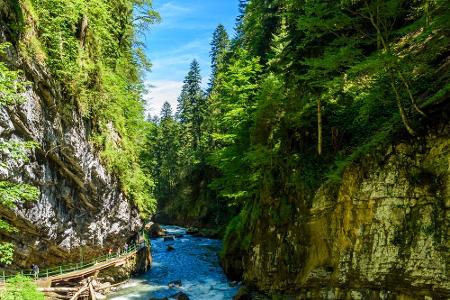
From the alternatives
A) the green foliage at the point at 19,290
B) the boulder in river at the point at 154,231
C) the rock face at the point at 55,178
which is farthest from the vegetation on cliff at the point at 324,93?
the boulder in river at the point at 154,231

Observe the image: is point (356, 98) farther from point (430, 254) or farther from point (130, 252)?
point (130, 252)

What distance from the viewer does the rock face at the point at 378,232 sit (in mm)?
11859

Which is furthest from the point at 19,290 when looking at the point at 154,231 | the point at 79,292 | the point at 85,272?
the point at 154,231

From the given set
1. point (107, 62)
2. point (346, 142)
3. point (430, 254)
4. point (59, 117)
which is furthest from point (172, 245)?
point (430, 254)

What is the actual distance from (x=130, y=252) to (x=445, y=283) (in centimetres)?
2365

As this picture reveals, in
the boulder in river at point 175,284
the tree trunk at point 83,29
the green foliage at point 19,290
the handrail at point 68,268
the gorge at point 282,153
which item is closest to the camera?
the gorge at point 282,153

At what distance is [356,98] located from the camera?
18.4 m

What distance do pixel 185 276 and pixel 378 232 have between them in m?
18.4

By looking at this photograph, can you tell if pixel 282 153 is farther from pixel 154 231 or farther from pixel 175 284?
pixel 154 231

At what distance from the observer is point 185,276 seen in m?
28.2

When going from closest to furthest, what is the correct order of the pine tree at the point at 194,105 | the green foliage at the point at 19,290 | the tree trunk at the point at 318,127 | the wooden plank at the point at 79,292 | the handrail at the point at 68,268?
the green foliage at the point at 19,290
the tree trunk at the point at 318,127
the handrail at the point at 68,268
the wooden plank at the point at 79,292
the pine tree at the point at 194,105

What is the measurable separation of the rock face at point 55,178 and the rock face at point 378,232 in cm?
1276

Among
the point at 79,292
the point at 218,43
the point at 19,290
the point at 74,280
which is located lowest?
the point at 79,292

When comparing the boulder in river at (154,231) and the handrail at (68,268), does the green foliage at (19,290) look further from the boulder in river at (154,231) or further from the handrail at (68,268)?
the boulder in river at (154,231)
